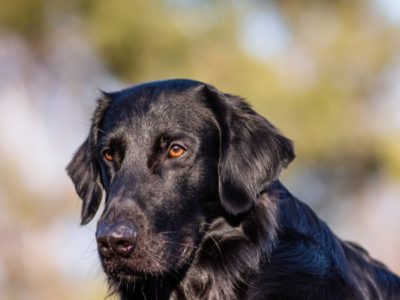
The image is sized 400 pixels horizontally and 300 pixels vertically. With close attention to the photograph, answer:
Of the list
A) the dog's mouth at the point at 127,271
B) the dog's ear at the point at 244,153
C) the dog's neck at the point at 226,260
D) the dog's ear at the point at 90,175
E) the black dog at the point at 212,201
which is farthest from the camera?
the dog's ear at the point at 90,175

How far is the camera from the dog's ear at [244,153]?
568 centimetres

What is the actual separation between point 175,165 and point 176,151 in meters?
0.10

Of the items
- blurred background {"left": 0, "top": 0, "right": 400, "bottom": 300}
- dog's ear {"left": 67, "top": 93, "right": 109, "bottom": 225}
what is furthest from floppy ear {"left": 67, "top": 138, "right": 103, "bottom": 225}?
blurred background {"left": 0, "top": 0, "right": 400, "bottom": 300}

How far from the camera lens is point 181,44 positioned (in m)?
21.2

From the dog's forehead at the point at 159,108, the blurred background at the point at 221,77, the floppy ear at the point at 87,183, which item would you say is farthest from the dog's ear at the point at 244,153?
the blurred background at the point at 221,77

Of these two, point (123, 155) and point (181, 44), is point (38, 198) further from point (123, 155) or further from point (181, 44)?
point (123, 155)

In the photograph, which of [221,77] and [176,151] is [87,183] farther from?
[221,77]

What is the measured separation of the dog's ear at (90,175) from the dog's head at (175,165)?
5.1 inches

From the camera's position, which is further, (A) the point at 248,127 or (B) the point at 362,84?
(B) the point at 362,84

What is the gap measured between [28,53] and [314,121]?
7144 mm

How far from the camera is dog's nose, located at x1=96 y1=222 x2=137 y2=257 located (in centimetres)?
510

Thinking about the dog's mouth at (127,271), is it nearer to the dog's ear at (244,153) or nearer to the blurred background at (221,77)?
the dog's ear at (244,153)

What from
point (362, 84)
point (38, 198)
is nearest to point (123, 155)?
point (38, 198)

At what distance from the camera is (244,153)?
18.8 feet
